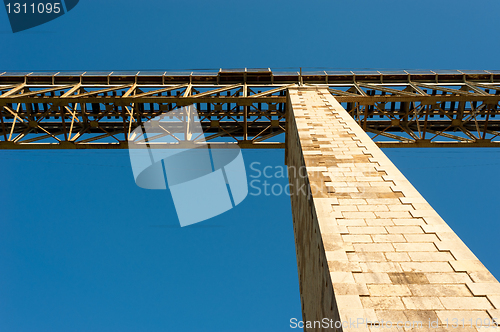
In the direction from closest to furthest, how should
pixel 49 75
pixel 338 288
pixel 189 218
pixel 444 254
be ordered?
pixel 338 288 < pixel 444 254 < pixel 189 218 < pixel 49 75

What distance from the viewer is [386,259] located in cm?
694

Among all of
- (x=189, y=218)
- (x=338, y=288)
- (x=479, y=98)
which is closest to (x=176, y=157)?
(x=189, y=218)

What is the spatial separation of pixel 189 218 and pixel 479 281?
19565 mm

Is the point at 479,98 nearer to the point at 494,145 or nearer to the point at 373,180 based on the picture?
the point at 494,145

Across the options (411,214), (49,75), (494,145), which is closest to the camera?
(411,214)

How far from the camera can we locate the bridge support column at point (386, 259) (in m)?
5.70

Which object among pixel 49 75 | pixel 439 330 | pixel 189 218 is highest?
pixel 49 75

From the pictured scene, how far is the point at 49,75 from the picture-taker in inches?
1190

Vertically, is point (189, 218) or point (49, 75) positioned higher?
point (49, 75)

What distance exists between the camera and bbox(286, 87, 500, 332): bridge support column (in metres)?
5.70

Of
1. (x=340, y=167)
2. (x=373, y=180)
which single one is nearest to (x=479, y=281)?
(x=373, y=180)

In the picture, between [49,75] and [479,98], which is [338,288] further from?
[49,75]

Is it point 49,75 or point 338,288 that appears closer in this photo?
point 338,288

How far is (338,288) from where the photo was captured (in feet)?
20.4
